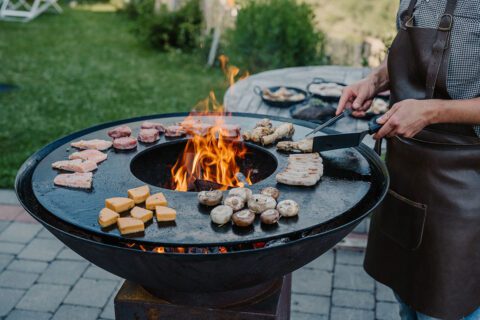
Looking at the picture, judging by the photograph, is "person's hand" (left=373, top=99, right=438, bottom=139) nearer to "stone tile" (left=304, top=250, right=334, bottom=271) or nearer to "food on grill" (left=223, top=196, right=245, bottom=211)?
"food on grill" (left=223, top=196, right=245, bottom=211)

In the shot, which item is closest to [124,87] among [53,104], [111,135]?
[53,104]

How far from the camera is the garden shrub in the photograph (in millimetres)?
6777

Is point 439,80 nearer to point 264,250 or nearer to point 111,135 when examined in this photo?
point 264,250

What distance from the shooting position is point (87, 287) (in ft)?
11.5

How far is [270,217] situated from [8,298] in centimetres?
235

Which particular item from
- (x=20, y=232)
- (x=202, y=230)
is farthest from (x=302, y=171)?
(x=20, y=232)

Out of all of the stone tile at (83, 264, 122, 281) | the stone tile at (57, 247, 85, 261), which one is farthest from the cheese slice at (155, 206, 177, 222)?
the stone tile at (57, 247, 85, 261)

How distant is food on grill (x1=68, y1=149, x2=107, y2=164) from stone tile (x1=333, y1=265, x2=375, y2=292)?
1.93 meters

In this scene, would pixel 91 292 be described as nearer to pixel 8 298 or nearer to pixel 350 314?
pixel 8 298

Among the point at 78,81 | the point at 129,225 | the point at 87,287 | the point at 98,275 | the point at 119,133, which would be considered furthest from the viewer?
the point at 78,81

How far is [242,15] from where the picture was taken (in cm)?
698

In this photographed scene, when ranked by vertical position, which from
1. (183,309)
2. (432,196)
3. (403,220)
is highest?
(432,196)

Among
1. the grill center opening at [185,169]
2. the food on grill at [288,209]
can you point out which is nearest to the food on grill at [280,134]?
the grill center opening at [185,169]

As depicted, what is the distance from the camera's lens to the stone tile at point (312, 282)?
349 cm
